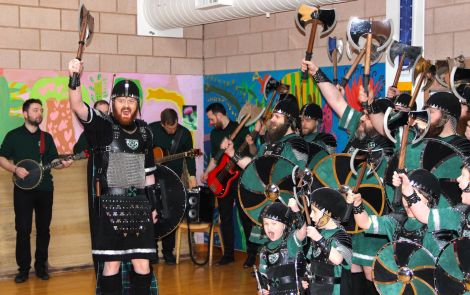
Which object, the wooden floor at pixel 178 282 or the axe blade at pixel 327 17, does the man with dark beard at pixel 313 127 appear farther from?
the wooden floor at pixel 178 282

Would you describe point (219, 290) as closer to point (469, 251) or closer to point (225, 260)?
point (225, 260)

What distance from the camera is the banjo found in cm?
788

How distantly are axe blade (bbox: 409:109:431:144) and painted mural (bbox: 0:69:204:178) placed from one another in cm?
513

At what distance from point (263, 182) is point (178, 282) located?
1949 mm

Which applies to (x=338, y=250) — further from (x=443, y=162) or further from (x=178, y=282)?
(x=178, y=282)

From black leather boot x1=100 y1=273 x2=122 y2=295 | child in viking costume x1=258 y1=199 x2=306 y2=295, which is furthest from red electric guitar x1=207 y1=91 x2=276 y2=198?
child in viking costume x1=258 y1=199 x2=306 y2=295

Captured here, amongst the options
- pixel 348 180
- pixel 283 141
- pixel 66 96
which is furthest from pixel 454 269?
pixel 66 96

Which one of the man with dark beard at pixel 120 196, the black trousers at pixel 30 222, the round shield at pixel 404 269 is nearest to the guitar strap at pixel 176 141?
the black trousers at pixel 30 222

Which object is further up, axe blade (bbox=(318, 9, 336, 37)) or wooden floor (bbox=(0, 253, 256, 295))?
axe blade (bbox=(318, 9, 336, 37))

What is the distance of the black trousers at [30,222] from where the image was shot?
7.96 metres

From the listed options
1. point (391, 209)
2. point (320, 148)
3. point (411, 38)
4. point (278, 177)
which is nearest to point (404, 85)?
point (411, 38)

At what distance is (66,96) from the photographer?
9180 mm

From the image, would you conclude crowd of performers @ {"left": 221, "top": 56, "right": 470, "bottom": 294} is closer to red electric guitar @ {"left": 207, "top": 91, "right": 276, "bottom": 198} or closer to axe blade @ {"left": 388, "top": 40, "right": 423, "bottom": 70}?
axe blade @ {"left": 388, "top": 40, "right": 423, "bottom": 70}

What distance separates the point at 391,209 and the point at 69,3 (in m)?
5.19
